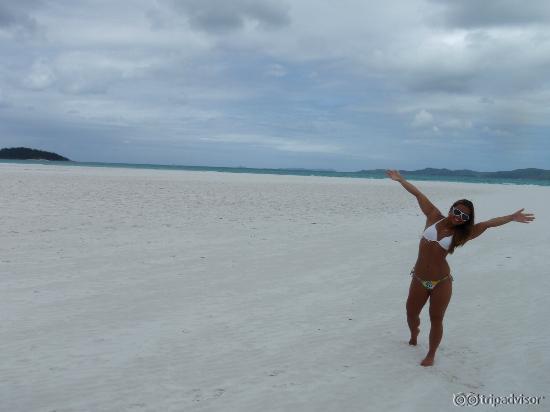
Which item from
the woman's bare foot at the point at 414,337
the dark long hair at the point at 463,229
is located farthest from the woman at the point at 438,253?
the woman's bare foot at the point at 414,337

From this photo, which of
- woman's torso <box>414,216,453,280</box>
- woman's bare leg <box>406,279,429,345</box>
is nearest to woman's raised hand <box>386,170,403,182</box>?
woman's torso <box>414,216,453,280</box>

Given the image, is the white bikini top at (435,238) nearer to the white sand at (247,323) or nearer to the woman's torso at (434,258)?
the woman's torso at (434,258)

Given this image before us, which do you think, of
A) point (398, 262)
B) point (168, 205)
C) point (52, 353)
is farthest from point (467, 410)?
point (168, 205)

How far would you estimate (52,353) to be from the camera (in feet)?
17.4

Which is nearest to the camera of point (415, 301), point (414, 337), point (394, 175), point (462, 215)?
point (462, 215)

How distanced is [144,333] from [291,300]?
2434mm

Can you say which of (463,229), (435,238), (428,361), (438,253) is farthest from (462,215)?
(428,361)

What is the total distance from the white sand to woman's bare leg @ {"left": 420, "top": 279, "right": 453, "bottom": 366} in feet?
0.59

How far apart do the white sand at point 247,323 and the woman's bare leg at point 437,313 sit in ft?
0.59

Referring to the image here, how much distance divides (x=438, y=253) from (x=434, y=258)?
0.07 metres

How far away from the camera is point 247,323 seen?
Answer: 653 centimetres

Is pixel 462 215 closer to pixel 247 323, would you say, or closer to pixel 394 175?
pixel 394 175

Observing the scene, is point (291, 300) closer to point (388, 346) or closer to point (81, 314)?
point (388, 346)

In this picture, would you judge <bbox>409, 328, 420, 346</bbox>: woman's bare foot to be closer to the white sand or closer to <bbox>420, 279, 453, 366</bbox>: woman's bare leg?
the white sand
